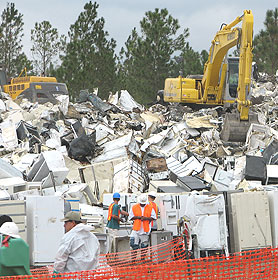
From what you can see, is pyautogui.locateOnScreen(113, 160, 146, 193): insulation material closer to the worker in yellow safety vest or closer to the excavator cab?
the worker in yellow safety vest

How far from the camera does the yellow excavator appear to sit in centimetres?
1645

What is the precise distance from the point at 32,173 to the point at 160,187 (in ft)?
9.78

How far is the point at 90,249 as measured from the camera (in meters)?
5.54

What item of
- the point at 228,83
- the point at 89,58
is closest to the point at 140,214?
the point at 228,83

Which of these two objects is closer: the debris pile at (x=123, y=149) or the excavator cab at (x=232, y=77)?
the debris pile at (x=123, y=149)

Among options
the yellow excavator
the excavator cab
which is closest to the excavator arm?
the yellow excavator

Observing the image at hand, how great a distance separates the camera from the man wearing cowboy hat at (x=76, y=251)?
543 cm

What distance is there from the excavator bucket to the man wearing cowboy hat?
11.3 metres

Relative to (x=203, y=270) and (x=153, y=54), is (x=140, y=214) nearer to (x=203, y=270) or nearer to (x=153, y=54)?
(x=203, y=270)

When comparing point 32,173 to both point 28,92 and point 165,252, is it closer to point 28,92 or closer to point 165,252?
point 165,252

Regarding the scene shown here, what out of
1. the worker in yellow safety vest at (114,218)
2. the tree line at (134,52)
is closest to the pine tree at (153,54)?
the tree line at (134,52)

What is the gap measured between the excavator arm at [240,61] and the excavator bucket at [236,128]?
16 centimetres

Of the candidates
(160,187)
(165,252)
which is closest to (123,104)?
(160,187)

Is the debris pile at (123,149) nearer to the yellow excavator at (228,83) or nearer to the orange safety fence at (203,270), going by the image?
the yellow excavator at (228,83)
